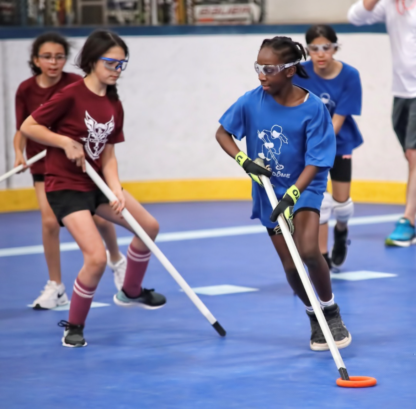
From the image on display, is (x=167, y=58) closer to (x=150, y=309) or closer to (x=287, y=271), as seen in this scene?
(x=150, y=309)

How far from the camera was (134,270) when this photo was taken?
5.01m

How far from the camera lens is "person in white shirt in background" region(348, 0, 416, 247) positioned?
23.3 ft

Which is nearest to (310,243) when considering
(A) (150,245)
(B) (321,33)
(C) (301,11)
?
(A) (150,245)

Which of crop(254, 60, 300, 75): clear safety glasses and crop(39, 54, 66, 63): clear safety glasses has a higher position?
crop(254, 60, 300, 75): clear safety glasses

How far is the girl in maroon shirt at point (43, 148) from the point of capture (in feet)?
17.7

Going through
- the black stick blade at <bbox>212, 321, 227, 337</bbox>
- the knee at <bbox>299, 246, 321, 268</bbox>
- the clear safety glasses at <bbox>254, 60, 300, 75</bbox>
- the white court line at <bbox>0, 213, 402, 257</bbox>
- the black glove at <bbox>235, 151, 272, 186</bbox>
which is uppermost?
the clear safety glasses at <bbox>254, 60, 300, 75</bbox>

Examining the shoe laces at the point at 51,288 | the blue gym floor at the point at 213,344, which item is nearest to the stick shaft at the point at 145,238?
the blue gym floor at the point at 213,344

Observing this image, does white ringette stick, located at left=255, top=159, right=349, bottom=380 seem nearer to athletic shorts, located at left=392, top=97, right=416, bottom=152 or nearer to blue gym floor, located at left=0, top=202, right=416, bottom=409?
blue gym floor, located at left=0, top=202, right=416, bottom=409

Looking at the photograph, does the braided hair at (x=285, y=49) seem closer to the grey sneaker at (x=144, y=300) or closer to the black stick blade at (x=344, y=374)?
the black stick blade at (x=344, y=374)

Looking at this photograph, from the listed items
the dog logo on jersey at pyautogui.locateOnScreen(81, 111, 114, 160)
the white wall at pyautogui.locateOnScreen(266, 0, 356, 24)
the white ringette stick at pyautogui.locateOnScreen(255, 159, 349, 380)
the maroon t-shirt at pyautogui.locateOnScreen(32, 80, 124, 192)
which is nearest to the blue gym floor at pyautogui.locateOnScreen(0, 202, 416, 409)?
the white ringette stick at pyautogui.locateOnScreen(255, 159, 349, 380)

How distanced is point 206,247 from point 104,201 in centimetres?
255

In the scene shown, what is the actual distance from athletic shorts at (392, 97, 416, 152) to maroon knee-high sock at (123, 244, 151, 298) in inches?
112

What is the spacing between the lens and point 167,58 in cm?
961

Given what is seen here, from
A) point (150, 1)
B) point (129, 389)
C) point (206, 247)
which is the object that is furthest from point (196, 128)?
point (129, 389)
